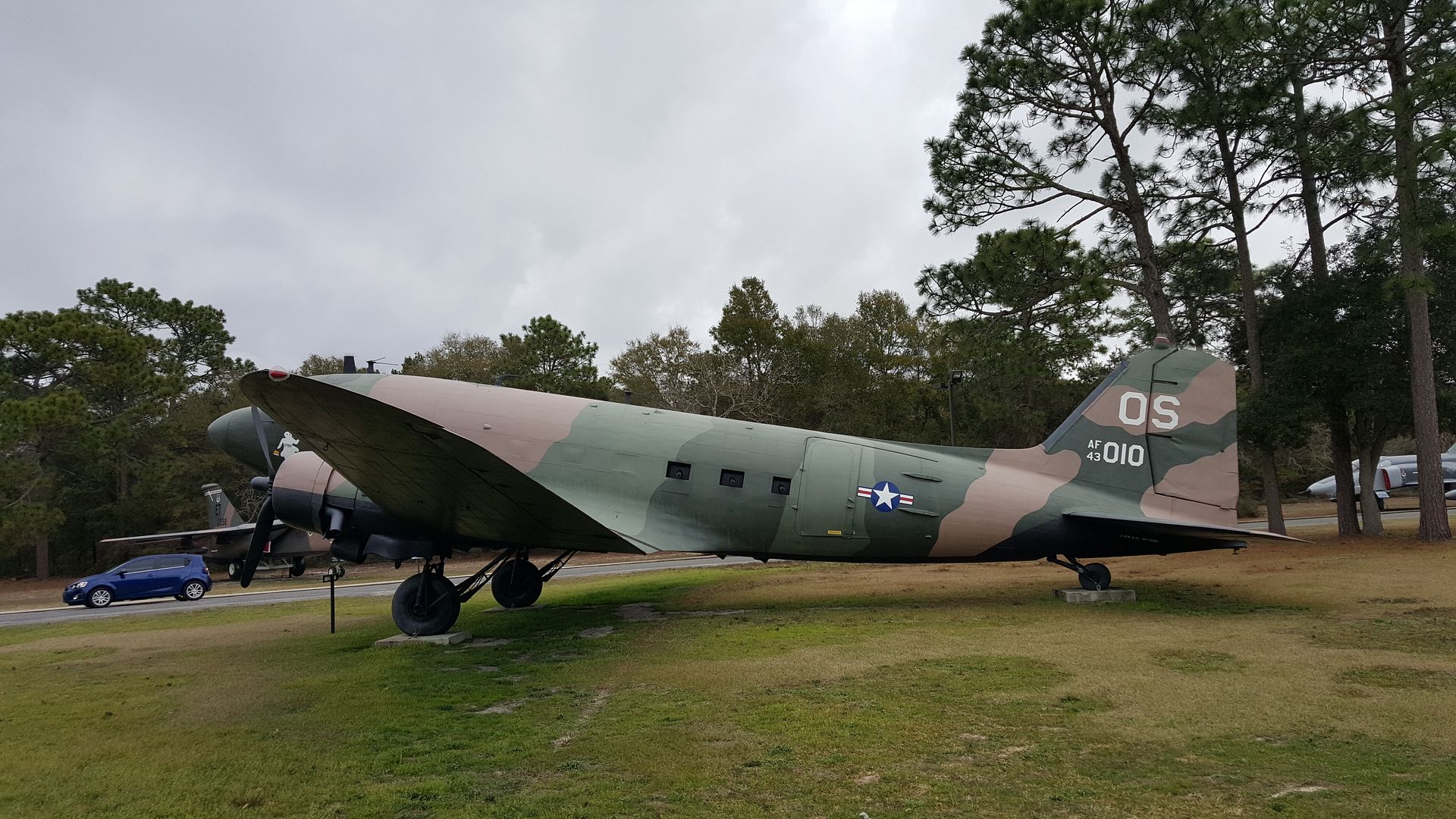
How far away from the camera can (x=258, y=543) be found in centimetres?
1073

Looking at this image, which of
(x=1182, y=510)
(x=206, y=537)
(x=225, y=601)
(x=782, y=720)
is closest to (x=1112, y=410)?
(x=1182, y=510)

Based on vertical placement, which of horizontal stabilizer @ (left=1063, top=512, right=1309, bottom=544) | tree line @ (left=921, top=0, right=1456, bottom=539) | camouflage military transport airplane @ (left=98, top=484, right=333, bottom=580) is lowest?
camouflage military transport airplane @ (left=98, top=484, right=333, bottom=580)

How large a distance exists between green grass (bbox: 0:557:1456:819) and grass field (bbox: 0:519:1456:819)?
0.03 metres

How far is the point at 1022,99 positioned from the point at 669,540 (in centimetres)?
1728

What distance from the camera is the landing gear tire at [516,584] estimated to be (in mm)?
14141

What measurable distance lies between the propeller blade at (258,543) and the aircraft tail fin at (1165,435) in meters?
11.7

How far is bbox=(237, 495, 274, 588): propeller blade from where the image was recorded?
413 inches

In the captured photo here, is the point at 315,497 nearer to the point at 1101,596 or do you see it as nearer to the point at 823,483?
the point at 823,483

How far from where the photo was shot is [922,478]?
37.3 ft

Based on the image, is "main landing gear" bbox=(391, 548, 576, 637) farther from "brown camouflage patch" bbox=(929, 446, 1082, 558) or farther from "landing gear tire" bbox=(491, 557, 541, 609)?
"brown camouflage patch" bbox=(929, 446, 1082, 558)

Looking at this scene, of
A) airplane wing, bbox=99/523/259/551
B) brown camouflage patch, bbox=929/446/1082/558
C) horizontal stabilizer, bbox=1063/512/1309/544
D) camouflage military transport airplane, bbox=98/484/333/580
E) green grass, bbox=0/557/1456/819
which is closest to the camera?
green grass, bbox=0/557/1456/819

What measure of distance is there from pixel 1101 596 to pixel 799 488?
5.06 meters

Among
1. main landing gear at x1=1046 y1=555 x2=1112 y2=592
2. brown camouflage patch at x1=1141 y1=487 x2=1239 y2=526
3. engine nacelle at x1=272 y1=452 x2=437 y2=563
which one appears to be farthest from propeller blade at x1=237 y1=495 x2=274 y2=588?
brown camouflage patch at x1=1141 y1=487 x2=1239 y2=526

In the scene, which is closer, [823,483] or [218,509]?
[823,483]
